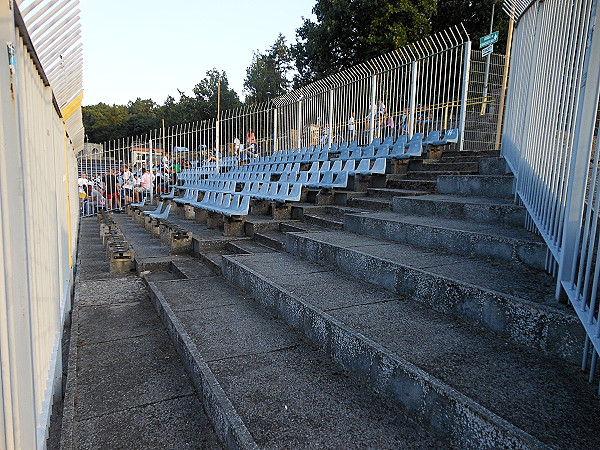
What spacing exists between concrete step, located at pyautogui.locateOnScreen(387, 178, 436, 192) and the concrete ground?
4161mm

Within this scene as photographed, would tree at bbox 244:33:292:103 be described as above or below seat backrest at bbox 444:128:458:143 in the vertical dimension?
above

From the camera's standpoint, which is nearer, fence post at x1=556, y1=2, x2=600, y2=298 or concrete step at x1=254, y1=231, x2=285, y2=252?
fence post at x1=556, y1=2, x2=600, y2=298

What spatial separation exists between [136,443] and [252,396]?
1.98 feet

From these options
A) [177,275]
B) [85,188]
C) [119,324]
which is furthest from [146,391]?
[85,188]

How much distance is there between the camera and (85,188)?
14.2 metres

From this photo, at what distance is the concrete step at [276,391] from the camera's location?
1708mm

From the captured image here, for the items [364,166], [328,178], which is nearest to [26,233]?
[328,178]

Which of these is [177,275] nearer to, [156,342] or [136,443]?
[156,342]

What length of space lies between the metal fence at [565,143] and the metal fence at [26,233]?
1980 millimetres

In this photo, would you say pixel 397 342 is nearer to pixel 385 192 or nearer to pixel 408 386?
pixel 408 386

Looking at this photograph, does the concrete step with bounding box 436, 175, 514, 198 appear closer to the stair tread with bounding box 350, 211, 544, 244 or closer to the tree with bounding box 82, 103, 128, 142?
the stair tread with bounding box 350, 211, 544, 244

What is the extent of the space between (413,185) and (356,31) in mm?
19338

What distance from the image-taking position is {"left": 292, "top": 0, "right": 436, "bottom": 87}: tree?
64.2 feet

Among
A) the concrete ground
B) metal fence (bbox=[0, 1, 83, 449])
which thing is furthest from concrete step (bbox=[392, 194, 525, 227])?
metal fence (bbox=[0, 1, 83, 449])
